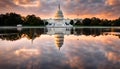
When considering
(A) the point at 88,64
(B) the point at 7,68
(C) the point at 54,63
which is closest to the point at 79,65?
(A) the point at 88,64

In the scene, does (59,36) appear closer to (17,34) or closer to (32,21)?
(17,34)

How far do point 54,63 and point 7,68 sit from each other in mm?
2341

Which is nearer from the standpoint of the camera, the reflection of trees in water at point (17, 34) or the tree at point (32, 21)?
the reflection of trees in water at point (17, 34)

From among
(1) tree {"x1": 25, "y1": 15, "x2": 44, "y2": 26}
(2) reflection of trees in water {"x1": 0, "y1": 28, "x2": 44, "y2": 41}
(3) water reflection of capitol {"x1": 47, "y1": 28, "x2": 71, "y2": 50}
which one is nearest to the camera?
(3) water reflection of capitol {"x1": 47, "y1": 28, "x2": 71, "y2": 50}

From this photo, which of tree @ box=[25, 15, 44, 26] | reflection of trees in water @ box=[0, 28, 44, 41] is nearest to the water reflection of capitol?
reflection of trees in water @ box=[0, 28, 44, 41]

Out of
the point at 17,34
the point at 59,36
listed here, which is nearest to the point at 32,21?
the point at 17,34

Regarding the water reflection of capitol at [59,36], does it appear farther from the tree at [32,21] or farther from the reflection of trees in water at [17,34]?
the tree at [32,21]

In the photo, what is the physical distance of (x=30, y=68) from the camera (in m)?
10.5

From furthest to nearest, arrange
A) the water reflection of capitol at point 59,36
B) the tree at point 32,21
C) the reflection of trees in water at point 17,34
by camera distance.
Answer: the tree at point 32,21, the reflection of trees in water at point 17,34, the water reflection of capitol at point 59,36

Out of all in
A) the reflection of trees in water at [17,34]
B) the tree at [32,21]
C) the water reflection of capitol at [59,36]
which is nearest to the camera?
the water reflection of capitol at [59,36]

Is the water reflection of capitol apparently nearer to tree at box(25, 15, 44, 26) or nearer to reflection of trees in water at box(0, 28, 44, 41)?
reflection of trees in water at box(0, 28, 44, 41)

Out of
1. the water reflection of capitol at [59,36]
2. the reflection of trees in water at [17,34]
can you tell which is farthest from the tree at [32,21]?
the reflection of trees in water at [17,34]

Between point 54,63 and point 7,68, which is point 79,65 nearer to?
point 54,63

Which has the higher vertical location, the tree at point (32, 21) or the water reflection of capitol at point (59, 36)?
the tree at point (32, 21)
